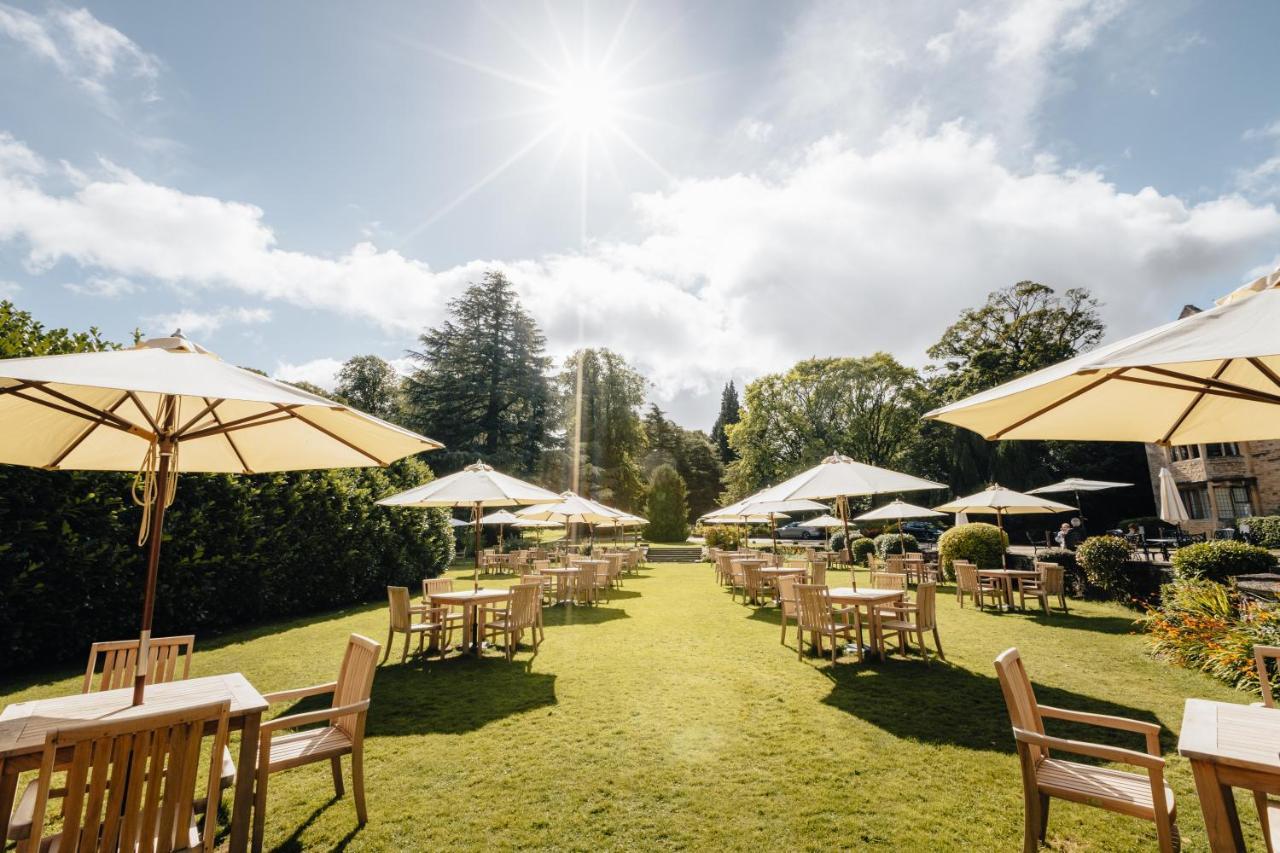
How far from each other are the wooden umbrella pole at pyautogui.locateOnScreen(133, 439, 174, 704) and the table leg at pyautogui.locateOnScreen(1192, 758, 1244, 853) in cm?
522

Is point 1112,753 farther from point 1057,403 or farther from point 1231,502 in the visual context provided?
point 1231,502

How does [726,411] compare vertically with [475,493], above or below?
above

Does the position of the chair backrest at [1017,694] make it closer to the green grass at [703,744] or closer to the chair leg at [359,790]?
the green grass at [703,744]

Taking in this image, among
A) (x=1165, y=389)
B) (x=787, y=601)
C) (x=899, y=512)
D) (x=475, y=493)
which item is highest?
(x=1165, y=389)

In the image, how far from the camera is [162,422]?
3578 millimetres

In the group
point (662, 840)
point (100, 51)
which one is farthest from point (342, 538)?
point (662, 840)

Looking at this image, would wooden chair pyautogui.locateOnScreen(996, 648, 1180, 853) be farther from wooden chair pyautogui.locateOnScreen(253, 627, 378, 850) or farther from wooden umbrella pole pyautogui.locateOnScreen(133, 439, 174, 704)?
wooden umbrella pole pyautogui.locateOnScreen(133, 439, 174, 704)

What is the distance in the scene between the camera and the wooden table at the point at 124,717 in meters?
2.24

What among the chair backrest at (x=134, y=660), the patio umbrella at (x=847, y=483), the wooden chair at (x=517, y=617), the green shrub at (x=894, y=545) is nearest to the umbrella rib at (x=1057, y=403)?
the patio umbrella at (x=847, y=483)

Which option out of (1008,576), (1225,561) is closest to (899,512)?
(1008,576)

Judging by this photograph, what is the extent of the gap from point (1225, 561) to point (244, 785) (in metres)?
13.5

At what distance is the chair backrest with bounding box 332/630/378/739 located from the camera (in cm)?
352

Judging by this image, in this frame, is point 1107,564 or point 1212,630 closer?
point 1212,630

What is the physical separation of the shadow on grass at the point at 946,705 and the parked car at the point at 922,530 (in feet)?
74.4
